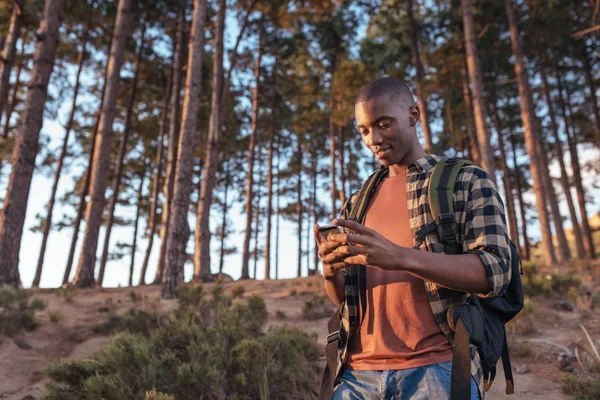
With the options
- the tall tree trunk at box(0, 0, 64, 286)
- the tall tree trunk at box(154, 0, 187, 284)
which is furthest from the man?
the tall tree trunk at box(154, 0, 187, 284)

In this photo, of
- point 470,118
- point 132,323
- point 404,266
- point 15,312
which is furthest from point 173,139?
point 404,266

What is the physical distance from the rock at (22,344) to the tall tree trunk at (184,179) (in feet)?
10.8

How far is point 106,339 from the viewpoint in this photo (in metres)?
6.82

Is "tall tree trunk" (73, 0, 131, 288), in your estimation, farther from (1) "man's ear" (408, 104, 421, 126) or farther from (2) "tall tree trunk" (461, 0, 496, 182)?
(1) "man's ear" (408, 104, 421, 126)

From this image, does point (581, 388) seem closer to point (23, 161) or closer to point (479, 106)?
point (479, 106)

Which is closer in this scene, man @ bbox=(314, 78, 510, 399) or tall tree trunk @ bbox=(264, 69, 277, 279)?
man @ bbox=(314, 78, 510, 399)

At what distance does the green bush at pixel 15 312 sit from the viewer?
6.45m

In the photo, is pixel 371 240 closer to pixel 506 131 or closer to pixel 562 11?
pixel 562 11

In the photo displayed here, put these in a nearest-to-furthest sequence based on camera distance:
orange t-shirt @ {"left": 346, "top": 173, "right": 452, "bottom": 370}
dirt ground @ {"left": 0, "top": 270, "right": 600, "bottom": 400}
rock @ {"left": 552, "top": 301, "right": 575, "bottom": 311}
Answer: orange t-shirt @ {"left": 346, "top": 173, "right": 452, "bottom": 370} → dirt ground @ {"left": 0, "top": 270, "right": 600, "bottom": 400} → rock @ {"left": 552, "top": 301, "right": 575, "bottom": 311}

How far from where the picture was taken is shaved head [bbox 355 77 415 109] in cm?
179

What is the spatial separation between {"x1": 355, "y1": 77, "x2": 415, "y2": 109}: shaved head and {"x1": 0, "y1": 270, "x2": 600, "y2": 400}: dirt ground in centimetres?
448

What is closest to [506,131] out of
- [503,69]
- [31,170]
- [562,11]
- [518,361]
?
Result: [503,69]

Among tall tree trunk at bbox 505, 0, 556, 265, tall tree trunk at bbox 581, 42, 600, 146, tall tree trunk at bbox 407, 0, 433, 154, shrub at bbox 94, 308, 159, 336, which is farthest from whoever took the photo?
tall tree trunk at bbox 581, 42, 600, 146

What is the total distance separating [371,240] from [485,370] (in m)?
0.73
